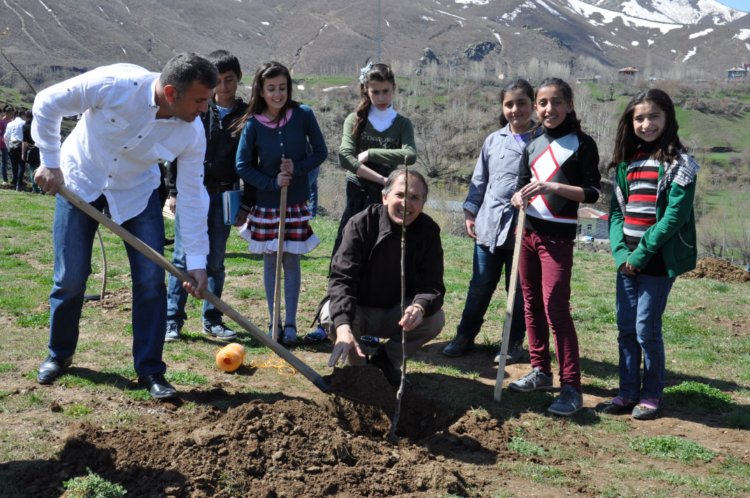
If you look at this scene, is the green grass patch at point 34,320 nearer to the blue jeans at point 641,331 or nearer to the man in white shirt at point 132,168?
the man in white shirt at point 132,168

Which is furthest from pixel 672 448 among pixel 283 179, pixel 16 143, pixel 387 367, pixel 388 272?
pixel 16 143

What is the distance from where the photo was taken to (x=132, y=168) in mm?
4645

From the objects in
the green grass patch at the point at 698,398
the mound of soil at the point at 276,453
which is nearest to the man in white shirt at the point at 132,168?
the mound of soil at the point at 276,453

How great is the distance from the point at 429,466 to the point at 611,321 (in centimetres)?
455

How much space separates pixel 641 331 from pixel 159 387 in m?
3.12

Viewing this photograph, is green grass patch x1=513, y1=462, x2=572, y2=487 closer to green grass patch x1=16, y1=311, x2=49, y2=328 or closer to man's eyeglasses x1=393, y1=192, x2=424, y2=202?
man's eyeglasses x1=393, y1=192, x2=424, y2=202

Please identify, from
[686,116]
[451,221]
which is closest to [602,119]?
[686,116]

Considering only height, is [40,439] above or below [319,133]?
below

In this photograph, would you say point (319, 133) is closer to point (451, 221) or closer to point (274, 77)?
point (274, 77)

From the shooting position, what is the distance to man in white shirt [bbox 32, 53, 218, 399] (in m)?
4.30

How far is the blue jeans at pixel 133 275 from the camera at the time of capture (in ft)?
15.3

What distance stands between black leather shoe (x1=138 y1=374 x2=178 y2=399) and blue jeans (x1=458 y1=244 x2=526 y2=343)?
250 cm

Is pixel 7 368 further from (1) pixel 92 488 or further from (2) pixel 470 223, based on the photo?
(2) pixel 470 223

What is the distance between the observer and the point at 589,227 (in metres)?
52.9
